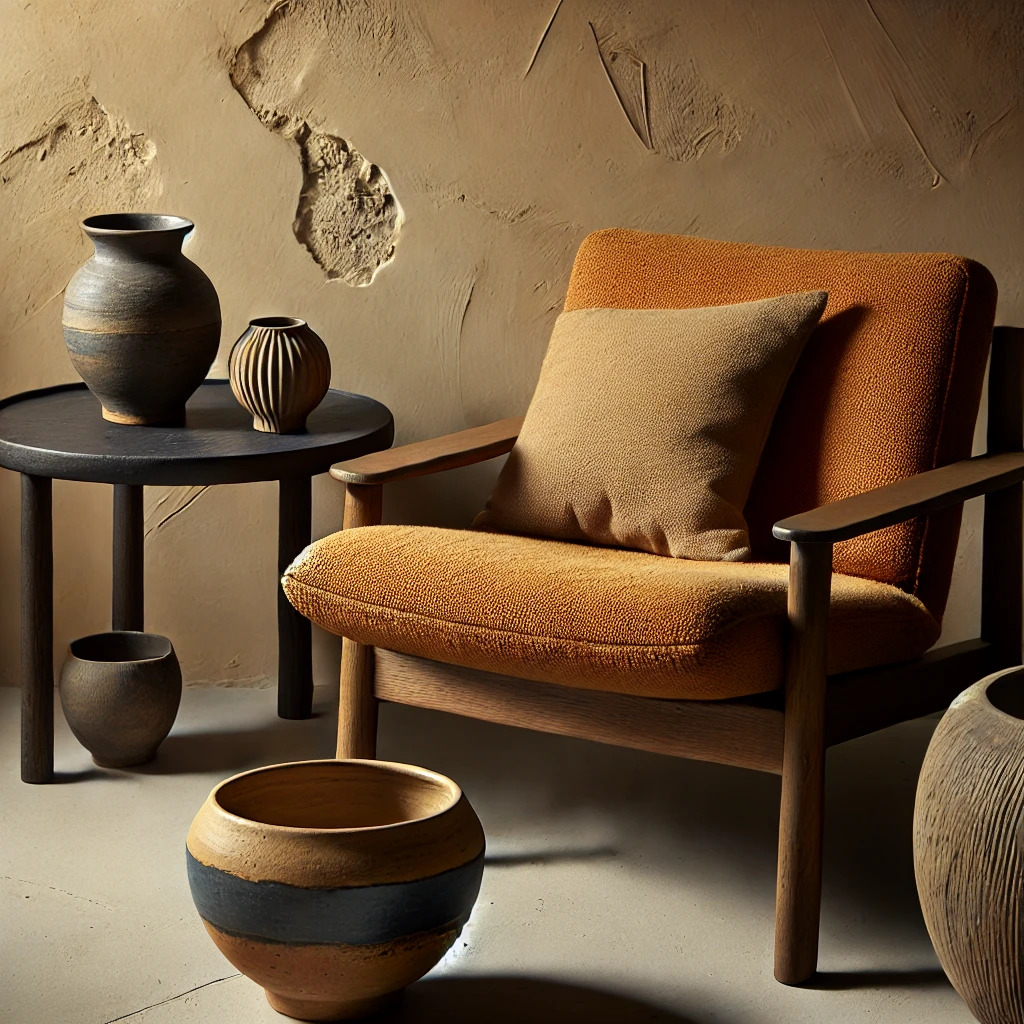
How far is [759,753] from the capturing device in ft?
5.03

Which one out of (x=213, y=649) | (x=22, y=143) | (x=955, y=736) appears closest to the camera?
(x=955, y=736)

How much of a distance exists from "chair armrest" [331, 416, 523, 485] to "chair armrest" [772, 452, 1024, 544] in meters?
0.50

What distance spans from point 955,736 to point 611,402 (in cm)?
76

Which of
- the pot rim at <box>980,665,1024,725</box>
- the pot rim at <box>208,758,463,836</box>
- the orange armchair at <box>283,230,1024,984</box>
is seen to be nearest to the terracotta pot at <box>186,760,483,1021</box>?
the pot rim at <box>208,758,463,836</box>

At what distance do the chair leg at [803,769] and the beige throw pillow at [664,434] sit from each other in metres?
0.31

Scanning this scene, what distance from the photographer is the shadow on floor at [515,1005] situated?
1448mm

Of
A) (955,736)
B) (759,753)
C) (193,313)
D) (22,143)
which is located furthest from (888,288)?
(22,143)

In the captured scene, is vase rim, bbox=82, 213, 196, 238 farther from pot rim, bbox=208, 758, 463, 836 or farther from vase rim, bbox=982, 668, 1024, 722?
vase rim, bbox=982, 668, 1024, 722

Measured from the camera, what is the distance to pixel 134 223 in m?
2.09

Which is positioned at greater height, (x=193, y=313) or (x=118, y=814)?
(x=193, y=313)

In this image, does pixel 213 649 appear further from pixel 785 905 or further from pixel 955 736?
pixel 955 736

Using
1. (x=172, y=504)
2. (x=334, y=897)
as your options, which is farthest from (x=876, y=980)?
(x=172, y=504)

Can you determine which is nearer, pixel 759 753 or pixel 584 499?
pixel 759 753

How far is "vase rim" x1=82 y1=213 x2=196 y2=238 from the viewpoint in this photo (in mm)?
2006
